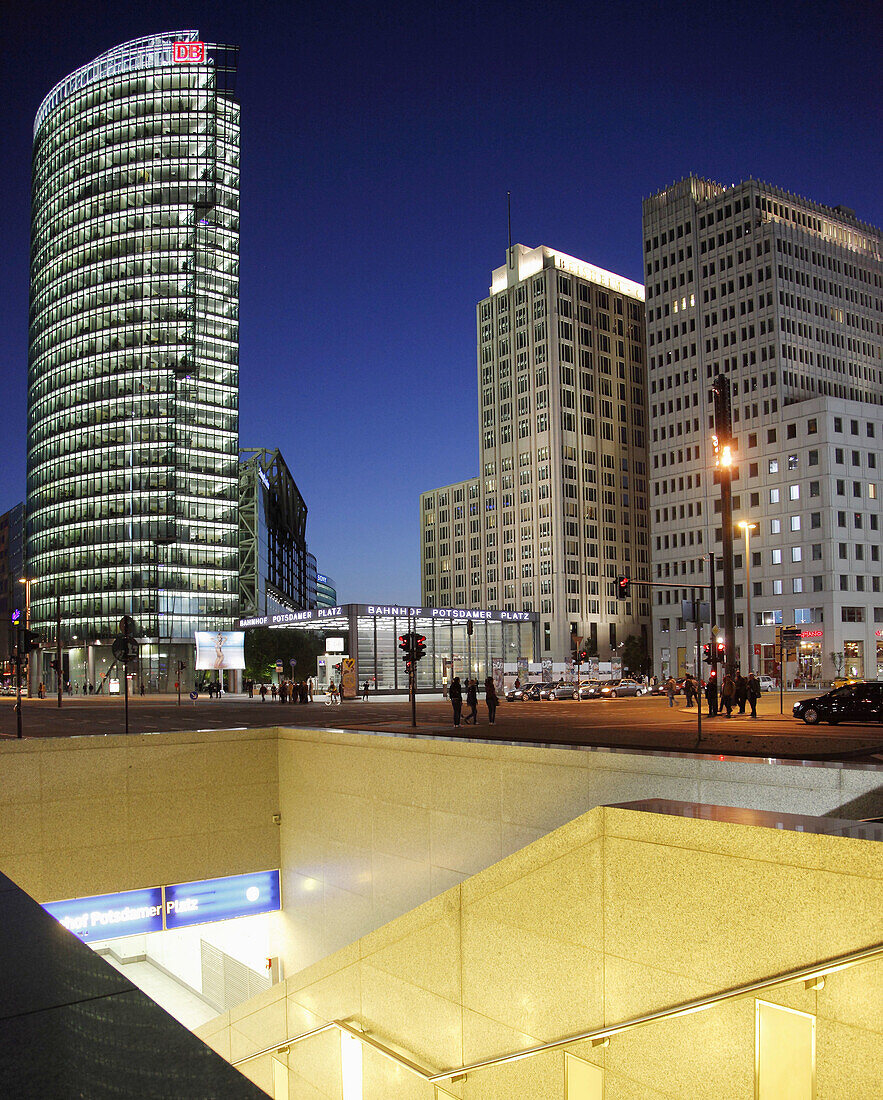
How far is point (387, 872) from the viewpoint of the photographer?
17500 millimetres

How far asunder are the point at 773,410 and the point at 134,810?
3696 inches

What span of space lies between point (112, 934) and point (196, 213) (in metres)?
110

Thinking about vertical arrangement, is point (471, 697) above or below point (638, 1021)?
above

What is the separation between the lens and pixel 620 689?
233ft

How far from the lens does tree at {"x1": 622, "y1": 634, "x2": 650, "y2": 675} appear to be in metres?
125

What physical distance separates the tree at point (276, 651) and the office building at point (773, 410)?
131ft

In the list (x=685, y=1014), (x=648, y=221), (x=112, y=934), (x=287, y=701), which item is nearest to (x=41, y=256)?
(x=648, y=221)

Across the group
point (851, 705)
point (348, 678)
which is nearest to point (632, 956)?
point (851, 705)

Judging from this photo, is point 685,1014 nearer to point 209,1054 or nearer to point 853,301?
point 209,1054

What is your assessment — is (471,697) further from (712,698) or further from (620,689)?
(620,689)

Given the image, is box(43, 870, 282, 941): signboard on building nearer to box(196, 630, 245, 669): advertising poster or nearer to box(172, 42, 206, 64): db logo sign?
box(196, 630, 245, 669): advertising poster

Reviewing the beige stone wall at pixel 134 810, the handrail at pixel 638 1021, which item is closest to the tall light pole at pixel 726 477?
the beige stone wall at pixel 134 810

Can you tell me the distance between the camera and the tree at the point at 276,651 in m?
96.1

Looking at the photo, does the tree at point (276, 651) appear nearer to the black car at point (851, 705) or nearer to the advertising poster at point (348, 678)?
the advertising poster at point (348, 678)
